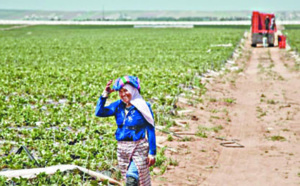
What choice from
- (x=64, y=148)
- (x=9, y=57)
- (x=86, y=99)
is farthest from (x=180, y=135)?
(x=9, y=57)

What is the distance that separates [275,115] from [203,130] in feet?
10.2

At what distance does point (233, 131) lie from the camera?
45.6 feet

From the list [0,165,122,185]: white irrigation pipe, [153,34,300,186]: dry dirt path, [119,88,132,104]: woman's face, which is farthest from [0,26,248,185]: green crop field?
[119,88,132,104]: woman's face

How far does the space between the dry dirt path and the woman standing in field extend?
2.38m

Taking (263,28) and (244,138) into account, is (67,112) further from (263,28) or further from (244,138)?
(263,28)

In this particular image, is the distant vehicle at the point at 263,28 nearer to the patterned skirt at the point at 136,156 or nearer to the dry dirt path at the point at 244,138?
the dry dirt path at the point at 244,138

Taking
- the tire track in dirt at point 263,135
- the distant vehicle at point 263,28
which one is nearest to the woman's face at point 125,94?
the tire track in dirt at point 263,135

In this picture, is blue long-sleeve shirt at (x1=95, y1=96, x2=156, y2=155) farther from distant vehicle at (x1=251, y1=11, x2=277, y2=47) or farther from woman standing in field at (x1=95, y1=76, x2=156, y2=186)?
distant vehicle at (x1=251, y1=11, x2=277, y2=47)

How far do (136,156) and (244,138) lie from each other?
6.44 metres

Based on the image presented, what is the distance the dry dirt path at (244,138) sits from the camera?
998cm

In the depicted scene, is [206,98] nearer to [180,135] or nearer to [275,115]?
[275,115]

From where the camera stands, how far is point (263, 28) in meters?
45.1

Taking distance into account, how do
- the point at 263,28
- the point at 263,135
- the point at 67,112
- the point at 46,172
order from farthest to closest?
1. the point at 263,28
2. the point at 67,112
3. the point at 263,135
4. the point at 46,172

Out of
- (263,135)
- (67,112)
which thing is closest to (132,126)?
(263,135)
